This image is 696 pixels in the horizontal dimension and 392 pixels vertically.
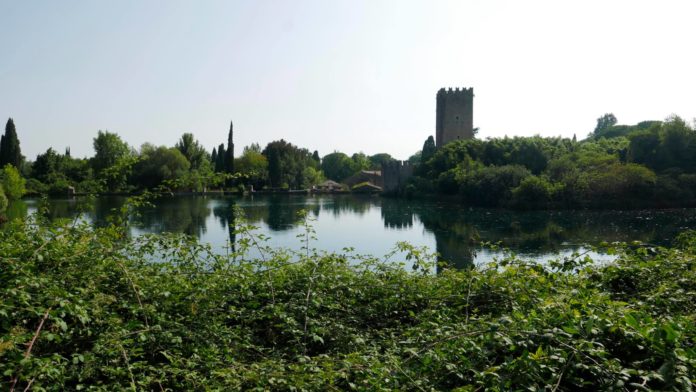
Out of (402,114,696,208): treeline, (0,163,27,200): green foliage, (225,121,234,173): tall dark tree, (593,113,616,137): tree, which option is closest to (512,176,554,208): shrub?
(402,114,696,208): treeline

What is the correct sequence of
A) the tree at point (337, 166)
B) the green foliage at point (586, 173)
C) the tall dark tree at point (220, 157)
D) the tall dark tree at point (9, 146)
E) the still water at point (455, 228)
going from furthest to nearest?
the tree at point (337, 166)
the tall dark tree at point (220, 157)
the tall dark tree at point (9, 146)
the green foliage at point (586, 173)
the still water at point (455, 228)

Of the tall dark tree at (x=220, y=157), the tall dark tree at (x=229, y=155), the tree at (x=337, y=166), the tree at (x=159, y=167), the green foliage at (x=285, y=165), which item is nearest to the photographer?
the tall dark tree at (x=229, y=155)

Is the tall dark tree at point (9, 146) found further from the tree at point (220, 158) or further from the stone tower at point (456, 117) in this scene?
the stone tower at point (456, 117)

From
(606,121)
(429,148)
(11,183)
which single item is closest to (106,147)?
(11,183)

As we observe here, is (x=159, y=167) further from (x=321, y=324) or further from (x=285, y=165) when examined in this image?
(x=321, y=324)

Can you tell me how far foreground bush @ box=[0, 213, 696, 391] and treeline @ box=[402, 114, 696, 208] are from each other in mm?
36206

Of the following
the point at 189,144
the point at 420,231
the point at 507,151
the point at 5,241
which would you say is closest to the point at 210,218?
the point at 420,231

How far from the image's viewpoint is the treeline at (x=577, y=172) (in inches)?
1463

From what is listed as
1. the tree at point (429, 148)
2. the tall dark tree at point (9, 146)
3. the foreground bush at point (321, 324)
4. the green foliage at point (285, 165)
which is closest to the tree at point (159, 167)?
the green foliage at point (285, 165)

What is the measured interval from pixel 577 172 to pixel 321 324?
4145 cm

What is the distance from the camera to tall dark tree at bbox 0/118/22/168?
159 ft

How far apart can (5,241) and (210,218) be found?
28357 mm

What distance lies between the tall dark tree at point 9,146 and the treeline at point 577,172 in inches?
1628

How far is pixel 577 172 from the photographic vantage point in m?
40.6
